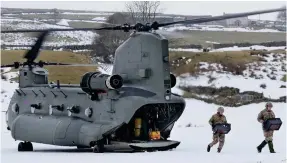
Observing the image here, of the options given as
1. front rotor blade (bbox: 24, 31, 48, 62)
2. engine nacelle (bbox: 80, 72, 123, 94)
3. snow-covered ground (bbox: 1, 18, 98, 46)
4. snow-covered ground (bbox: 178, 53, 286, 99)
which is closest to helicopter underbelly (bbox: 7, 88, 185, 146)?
engine nacelle (bbox: 80, 72, 123, 94)

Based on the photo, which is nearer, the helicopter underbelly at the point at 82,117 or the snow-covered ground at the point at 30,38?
the helicopter underbelly at the point at 82,117

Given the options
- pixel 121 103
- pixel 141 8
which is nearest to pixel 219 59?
pixel 141 8

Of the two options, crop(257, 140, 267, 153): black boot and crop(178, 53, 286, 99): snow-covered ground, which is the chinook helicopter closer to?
crop(257, 140, 267, 153): black boot

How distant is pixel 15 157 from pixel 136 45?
565cm

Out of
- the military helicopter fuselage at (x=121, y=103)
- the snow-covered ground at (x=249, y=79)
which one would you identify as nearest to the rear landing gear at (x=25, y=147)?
the military helicopter fuselage at (x=121, y=103)

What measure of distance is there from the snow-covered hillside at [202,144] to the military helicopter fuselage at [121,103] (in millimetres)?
781

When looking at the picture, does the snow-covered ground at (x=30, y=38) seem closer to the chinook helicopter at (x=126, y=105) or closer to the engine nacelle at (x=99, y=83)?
the chinook helicopter at (x=126, y=105)

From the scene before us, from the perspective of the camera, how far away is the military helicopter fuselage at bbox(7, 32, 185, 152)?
2288 cm

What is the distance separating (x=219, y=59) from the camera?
5356 centimetres

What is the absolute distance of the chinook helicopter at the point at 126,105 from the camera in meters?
22.8

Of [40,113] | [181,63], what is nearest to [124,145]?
[40,113]

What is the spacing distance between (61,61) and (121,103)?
30.8 m

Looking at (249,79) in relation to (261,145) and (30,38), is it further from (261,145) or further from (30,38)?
(261,145)

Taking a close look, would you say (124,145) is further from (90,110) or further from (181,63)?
(181,63)
